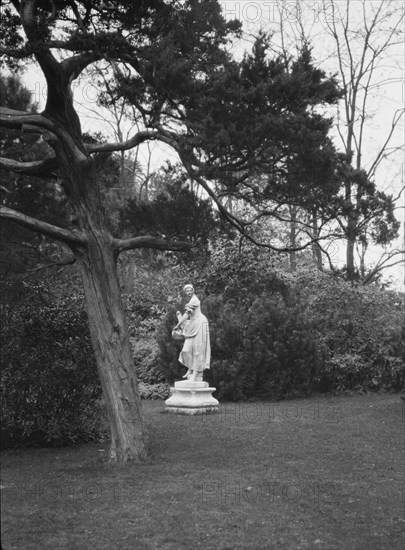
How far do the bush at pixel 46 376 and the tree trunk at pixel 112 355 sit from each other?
43.1 inches

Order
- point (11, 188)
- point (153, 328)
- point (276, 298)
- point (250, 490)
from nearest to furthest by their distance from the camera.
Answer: point (250, 490) → point (11, 188) → point (276, 298) → point (153, 328)

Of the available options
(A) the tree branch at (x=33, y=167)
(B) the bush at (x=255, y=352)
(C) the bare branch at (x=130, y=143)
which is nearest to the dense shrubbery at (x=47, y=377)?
(A) the tree branch at (x=33, y=167)

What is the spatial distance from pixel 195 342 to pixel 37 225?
6774mm

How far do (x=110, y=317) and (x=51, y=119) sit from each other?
264cm

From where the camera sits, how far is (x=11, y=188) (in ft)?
32.7

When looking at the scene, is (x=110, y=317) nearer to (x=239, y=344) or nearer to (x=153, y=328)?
(x=239, y=344)

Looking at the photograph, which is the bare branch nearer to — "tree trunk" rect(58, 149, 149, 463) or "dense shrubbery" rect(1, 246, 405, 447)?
"tree trunk" rect(58, 149, 149, 463)

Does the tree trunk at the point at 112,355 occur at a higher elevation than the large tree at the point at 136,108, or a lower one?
lower

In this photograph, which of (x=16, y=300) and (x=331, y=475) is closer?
(x=331, y=475)

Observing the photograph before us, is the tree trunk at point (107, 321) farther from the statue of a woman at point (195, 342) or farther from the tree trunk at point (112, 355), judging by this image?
the statue of a woman at point (195, 342)

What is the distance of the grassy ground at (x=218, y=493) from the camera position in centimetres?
588

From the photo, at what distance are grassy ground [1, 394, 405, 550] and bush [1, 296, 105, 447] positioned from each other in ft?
1.04

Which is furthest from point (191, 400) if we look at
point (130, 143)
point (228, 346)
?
point (130, 143)

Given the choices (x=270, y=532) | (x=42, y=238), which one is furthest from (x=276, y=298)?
(x=270, y=532)
